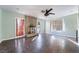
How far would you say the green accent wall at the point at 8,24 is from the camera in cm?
735

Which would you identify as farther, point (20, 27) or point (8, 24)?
point (20, 27)

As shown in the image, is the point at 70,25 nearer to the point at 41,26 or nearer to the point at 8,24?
the point at 41,26

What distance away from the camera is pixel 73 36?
29.6 feet

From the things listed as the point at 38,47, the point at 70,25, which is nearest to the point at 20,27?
the point at 70,25

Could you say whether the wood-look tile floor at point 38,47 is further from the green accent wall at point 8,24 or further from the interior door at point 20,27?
the interior door at point 20,27

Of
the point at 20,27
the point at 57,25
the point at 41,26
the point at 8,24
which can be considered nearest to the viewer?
the point at 8,24

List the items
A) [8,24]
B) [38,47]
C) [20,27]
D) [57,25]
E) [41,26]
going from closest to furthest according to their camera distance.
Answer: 1. [38,47]
2. [8,24]
3. [57,25]
4. [20,27]
5. [41,26]

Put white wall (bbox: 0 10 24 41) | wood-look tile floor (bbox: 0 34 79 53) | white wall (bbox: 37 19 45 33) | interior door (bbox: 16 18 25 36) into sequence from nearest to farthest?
wood-look tile floor (bbox: 0 34 79 53) < white wall (bbox: 0 10 24 41) < interior door (bbox: 16 18 25 36) < white wall (bbox: 37 19 45 33)

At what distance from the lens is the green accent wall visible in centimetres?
735

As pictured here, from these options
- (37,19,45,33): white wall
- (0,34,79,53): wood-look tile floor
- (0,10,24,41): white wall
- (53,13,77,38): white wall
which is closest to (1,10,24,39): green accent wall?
(0,10,24,41): white wall

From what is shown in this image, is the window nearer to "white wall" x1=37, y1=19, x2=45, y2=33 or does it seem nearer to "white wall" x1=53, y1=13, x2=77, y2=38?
"white wall" x1=53, y1=13, x2=77, y2=38

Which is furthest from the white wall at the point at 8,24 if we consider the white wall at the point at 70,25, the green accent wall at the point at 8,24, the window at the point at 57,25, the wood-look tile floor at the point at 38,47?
the white wall at the point at 70,25

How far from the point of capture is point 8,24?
787 cm
